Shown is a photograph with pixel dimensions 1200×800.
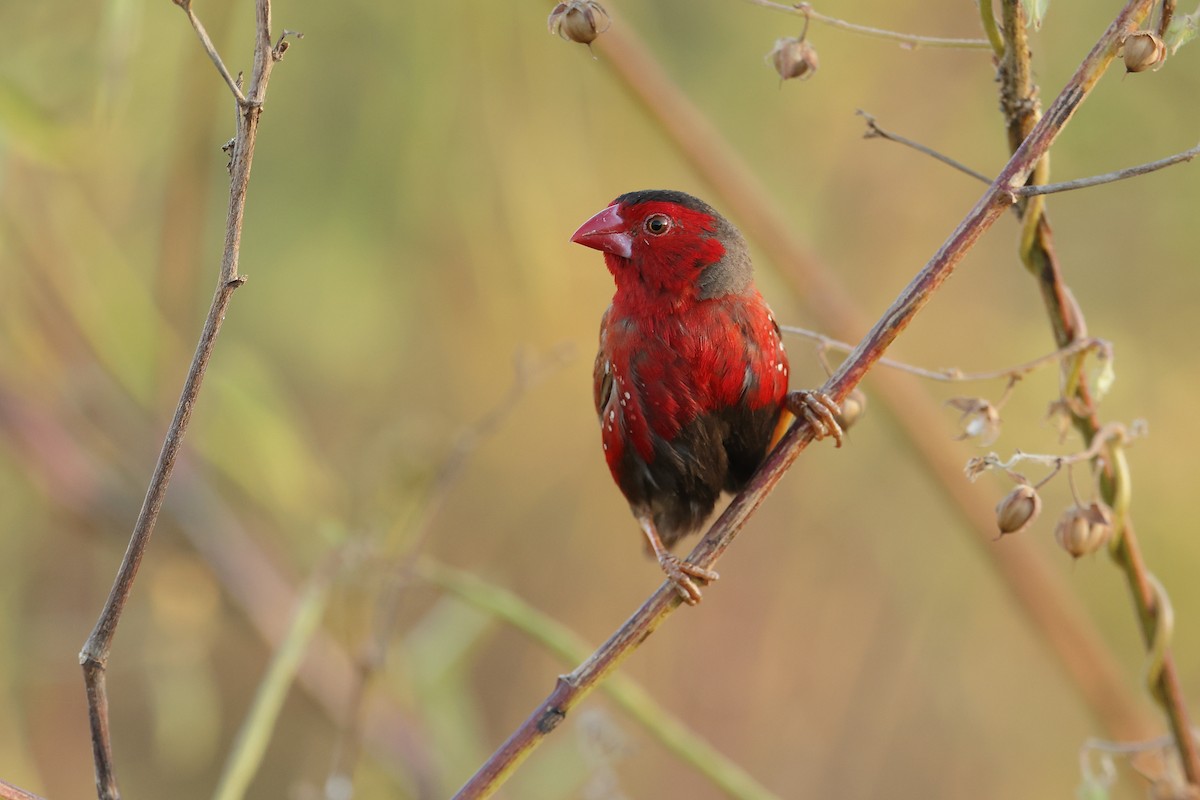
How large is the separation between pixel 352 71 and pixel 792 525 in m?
2.16

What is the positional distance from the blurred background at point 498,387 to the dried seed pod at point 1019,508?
94 cm

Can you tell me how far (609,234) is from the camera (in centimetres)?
250

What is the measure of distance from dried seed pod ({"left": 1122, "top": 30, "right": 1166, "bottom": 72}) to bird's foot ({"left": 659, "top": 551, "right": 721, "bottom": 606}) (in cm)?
87

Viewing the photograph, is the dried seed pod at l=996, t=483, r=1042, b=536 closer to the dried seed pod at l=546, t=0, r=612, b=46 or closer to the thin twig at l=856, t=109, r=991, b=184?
the thin twig at l=856, t=109, r=991, b=184

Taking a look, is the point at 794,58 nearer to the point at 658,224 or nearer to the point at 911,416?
the point at 658,224

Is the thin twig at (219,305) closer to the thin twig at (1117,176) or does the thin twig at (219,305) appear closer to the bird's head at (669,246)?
the thin twig at (1117,176)

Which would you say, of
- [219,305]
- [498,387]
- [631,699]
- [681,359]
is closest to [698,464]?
[681,359]

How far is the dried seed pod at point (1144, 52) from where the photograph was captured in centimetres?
154

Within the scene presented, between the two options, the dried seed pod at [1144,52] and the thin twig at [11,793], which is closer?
the thin twig at [11,793]

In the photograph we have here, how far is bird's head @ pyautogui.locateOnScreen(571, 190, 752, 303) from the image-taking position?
2.42m

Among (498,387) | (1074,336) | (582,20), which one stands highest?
(498,387)

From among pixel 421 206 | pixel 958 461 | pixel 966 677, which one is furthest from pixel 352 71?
pixel 966 677

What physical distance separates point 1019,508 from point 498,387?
297 cm

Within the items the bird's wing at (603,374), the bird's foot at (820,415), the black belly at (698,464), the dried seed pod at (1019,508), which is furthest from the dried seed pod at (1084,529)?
the bird's wing at (603,374)
